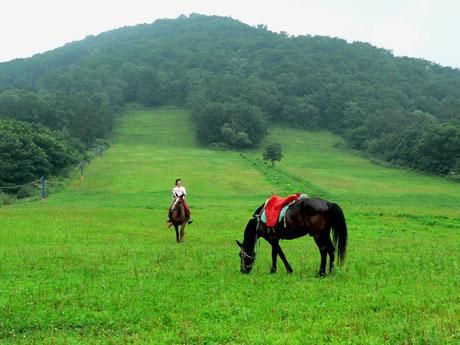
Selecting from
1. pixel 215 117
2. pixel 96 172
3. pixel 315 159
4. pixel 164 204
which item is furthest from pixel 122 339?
→ pixel 215 117

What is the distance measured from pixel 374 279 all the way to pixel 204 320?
4697 millimetres

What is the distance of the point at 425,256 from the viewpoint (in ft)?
46.3

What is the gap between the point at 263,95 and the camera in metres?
142

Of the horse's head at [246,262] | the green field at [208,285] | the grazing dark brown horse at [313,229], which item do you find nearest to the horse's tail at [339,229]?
the grazing dark brown horse at [313,229]

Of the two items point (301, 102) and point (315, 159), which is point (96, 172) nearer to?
point (315, 159)

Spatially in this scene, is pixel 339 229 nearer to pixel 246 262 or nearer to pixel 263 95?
pixel 246 262

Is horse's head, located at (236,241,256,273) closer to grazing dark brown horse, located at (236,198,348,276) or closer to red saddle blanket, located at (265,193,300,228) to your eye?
grazing dark brown horse, located at (236,198,348,276)

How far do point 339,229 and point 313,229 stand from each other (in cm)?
63

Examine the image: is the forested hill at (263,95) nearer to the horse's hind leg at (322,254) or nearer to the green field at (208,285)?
the green field at (208,285)

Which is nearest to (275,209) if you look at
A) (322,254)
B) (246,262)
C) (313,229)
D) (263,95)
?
(313,229)

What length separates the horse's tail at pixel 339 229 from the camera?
11.5 m

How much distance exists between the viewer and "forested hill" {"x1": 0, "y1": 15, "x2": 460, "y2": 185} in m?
98.8

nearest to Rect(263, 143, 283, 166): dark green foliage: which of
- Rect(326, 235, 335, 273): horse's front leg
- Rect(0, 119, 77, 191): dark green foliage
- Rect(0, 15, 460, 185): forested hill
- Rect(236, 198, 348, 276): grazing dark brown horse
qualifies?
Rect(0, 15, 460, 185): forested hill

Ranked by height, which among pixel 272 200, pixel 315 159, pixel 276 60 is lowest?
pixel 315 159
